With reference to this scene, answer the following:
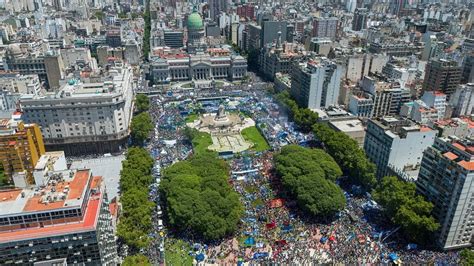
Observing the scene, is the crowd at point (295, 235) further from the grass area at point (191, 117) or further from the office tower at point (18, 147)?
the grass area at point (191, 117)

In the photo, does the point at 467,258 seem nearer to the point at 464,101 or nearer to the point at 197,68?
the point at 464,101

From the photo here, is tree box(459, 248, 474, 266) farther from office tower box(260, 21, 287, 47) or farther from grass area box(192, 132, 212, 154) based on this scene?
office tower box(260, 21, 287, 47)

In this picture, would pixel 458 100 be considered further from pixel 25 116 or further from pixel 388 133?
pixel 25 116

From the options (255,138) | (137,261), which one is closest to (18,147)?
(137,261)

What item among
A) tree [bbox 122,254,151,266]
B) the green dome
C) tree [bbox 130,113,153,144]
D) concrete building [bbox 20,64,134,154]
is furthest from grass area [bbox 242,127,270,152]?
the green dome

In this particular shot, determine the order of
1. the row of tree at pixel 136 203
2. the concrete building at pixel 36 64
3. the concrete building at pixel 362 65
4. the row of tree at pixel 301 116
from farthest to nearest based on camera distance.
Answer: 1. the concrete building at pixel 36 64
2. the concrete building at pixel 362 65
3. the row of tree at pixel 301 116
4. the row of tree at pixel 136 203

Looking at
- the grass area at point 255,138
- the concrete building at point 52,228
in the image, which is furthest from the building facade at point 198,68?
the concrete building at point 52,228
